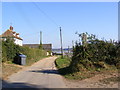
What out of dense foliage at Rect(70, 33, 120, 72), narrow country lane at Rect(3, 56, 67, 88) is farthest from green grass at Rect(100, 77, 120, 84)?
dense foliage at Rect(70, 33, 120, 72)

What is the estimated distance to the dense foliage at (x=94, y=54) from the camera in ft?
50.7

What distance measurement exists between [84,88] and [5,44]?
18.4 metres

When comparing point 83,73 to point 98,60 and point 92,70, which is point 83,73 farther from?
point 98,60

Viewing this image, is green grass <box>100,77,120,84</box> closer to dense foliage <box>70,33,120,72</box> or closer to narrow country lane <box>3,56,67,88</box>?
narrow country lane <box>3,56,67,88</box>

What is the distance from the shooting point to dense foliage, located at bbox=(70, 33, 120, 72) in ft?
50.7

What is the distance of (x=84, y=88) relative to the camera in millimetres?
10469

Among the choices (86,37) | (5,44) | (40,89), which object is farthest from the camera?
(5,44)

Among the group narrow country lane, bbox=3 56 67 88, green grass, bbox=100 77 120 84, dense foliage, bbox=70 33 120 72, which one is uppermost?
dense foliage, bbox=70 33 120 72

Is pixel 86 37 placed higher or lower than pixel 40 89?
higher

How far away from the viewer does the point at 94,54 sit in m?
16.0

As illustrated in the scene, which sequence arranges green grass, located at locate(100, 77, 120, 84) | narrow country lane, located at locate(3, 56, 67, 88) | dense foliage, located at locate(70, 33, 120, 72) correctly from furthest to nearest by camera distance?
dense foliage, located at locate(70, 33, 120, 72) < green grass, located at locate(100, 77, 120, 84) < narrow country lane, located at locate(3, 56, 67, 88)

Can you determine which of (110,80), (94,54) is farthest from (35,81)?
(94,54)

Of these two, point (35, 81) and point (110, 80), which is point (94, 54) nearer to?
point (110, 80)

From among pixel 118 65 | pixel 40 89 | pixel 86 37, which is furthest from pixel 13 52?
pixel 40 89
